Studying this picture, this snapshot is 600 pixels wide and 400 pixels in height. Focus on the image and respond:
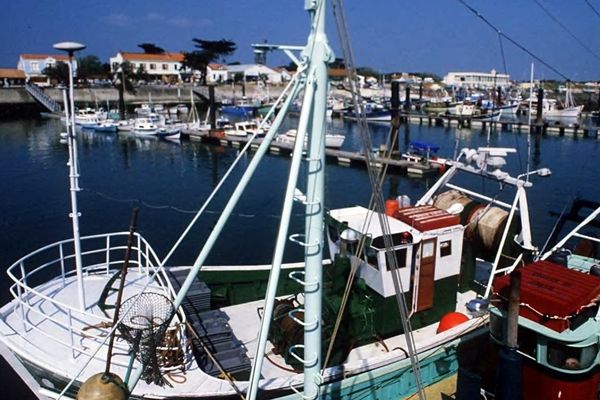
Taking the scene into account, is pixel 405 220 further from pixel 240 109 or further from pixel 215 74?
pixel 215 74

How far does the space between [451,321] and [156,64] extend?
149 metres

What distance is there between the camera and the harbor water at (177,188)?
94.1 ft

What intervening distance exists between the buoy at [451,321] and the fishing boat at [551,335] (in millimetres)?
2100

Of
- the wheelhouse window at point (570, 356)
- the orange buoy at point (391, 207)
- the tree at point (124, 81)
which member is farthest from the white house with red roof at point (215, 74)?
the wheelhouse window at point (570, 356)

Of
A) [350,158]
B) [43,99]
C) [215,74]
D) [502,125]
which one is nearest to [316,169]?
[350,158]

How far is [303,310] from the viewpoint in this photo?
31.9ft

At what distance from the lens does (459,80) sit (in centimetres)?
17988

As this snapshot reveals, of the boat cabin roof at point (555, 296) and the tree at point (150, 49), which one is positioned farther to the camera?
the tree at point (150, 49)

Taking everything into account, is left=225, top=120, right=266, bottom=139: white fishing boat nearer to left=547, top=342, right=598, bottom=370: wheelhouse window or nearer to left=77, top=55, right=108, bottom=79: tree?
left=547, top=342, right=598, bottom=370: wheelhouse window

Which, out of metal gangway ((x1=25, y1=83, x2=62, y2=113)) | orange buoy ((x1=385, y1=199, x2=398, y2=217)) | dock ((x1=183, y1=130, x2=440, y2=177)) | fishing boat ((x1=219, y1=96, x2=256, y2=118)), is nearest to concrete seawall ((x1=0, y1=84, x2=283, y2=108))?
metal gangway ((x1=25, y1=83, x2=62, y2=113))

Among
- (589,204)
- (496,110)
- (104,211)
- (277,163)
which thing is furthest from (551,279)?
(496,110)

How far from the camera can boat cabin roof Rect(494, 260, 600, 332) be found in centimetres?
868

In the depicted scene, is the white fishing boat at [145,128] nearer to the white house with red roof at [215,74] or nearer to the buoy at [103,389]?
the buoy at [103,389]

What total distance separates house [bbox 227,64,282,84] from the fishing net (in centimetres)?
14778
